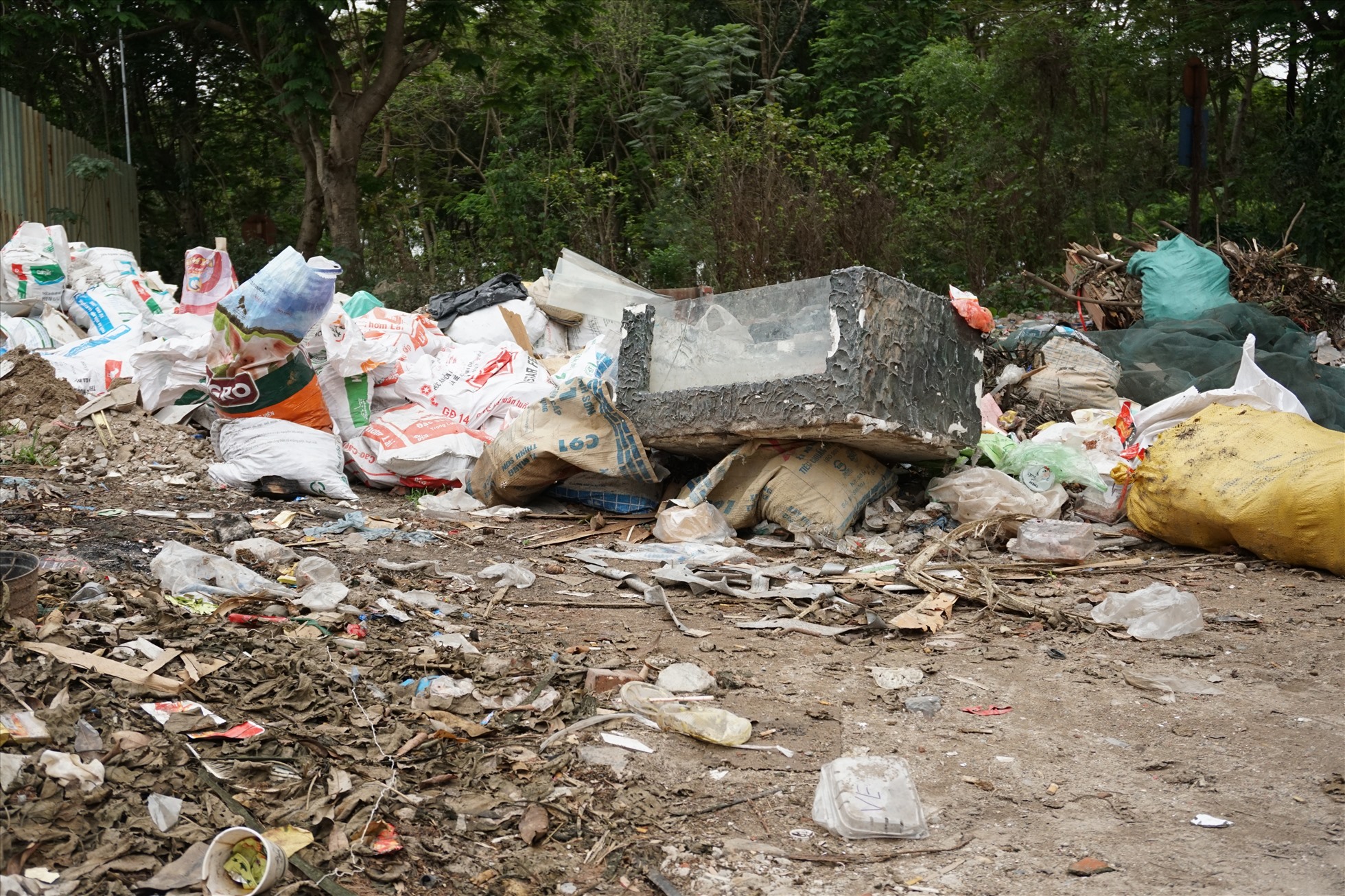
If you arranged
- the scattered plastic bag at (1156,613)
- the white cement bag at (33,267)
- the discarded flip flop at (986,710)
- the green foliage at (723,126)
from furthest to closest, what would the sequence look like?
the green foliage at (723,126) → the white cement bag at (33,267) → the scattered plastic bag at (1156,613) → the discarded flip flop at (986,710)

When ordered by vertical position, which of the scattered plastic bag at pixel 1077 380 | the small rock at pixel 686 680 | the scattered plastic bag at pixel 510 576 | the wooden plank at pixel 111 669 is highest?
the scattered plastic bag at pixel 1077 380

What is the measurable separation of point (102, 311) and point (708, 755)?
19.6ft

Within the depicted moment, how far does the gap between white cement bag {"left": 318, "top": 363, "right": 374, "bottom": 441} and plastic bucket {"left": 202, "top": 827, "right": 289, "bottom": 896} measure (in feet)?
14.2

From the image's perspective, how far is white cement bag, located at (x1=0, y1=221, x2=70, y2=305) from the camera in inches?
279

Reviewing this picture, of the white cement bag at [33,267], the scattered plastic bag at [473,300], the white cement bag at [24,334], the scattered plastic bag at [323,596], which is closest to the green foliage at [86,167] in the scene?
the white cement bag at [33,267]

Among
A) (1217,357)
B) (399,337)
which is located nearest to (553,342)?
(399,337)

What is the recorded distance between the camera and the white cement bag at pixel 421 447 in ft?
19.3

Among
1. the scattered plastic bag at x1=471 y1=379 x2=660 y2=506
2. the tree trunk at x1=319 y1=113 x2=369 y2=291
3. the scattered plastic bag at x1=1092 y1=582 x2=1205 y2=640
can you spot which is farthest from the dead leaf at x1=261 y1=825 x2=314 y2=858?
the tree trunk at x1=319 y1=113 x2=369 y2=291

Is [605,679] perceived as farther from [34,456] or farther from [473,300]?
[473,300]

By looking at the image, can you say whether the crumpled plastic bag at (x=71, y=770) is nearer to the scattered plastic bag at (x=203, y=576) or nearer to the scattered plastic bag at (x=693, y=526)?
the scattered plastic bag at (x=203, y=576)

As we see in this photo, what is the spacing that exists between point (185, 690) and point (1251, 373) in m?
4.84

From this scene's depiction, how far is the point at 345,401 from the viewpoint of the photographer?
6148 mm

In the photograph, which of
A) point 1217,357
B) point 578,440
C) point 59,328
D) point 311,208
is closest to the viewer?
point 578,440

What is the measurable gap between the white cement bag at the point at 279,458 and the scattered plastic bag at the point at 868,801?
3.66m
